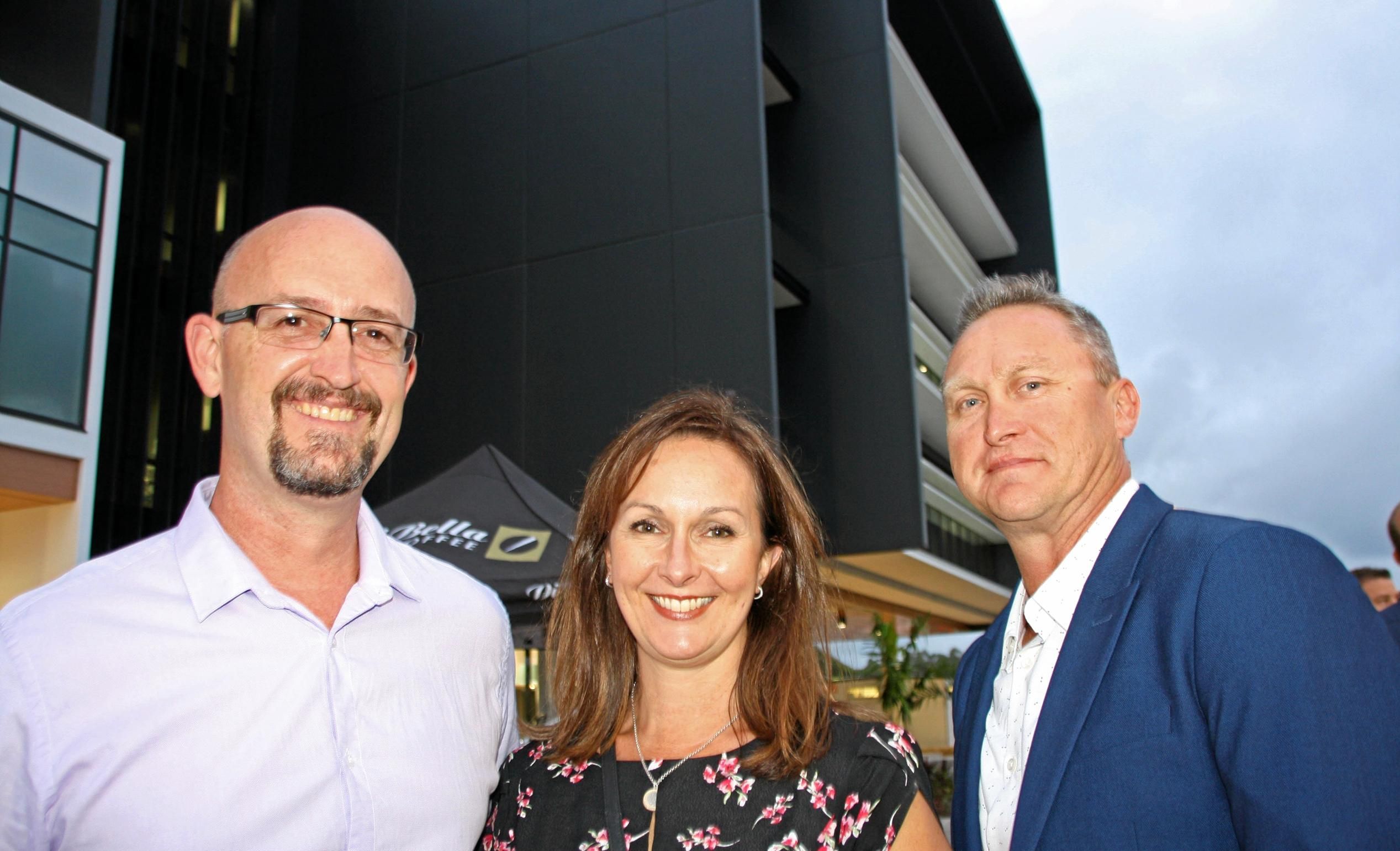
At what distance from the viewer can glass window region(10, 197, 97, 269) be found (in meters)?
12.8

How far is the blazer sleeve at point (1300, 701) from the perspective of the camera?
1.79 metres

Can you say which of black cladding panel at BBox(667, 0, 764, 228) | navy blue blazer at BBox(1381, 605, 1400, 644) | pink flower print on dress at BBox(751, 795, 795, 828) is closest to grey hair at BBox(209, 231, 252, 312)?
pink flower print on dress at BBox(751, 795, 795, 828)

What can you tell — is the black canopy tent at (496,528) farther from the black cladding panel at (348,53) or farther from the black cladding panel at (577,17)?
the black cladding panel at (348,53)

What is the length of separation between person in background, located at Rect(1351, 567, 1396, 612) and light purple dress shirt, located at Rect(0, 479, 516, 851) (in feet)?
23.3

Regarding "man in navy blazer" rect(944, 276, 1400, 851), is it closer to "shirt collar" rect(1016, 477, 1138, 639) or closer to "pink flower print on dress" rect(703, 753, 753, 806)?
"shirt collar" rect(1016, 477, 1138, 639)

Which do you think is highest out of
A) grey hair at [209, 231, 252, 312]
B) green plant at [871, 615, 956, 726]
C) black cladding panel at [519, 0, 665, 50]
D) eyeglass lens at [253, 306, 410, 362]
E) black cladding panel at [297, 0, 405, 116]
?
black cladding panel at [297, 0, 405, 116]

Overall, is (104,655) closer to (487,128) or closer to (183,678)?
(183,678)

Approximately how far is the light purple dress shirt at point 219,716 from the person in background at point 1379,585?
7.10m

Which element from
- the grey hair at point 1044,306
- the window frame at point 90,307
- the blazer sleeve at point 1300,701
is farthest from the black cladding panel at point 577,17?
the blazer sleeve at point 1300,701

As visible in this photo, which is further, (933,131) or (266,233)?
(933,131)

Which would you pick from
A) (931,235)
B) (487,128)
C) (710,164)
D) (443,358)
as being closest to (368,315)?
(710,164)

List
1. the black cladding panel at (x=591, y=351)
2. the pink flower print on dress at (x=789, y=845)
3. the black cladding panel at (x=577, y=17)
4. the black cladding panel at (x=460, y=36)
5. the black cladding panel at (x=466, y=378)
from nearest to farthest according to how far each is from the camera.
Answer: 1. the pink flower print on dress at (x=789, y=845)
2. the black cladding panel at (x=591, y=351)
3. the black cladding panel at (x=466, y=378)
4. the black cladding panel at (x=577, y=17)
5. the black cladding panel at (x=460, y=36)

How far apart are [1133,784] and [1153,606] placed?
383 millimetres

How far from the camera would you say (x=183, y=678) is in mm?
2238
